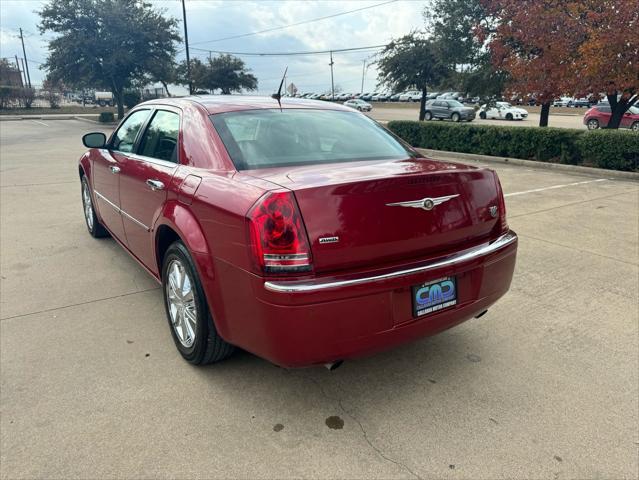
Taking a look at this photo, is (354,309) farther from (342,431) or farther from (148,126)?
(148,126)

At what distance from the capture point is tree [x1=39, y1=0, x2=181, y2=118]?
28.3m

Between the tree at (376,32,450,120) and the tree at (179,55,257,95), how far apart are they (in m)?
26.5

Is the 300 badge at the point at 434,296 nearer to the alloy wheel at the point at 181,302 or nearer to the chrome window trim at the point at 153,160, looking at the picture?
the alloy wheel at the point at 181,302

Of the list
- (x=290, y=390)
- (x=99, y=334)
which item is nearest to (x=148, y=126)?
(x=99, y=334)

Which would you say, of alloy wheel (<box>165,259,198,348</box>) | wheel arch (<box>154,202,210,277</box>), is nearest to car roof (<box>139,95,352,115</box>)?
wheel arch (<box>154,202,210,277</box>)

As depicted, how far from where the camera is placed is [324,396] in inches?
103

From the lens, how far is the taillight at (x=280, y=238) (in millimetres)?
2104

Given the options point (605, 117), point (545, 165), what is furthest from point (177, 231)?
point (605, 117)

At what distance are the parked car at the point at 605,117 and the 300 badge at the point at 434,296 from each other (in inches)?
914

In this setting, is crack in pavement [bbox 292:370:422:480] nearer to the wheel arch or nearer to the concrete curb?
the wheel arch

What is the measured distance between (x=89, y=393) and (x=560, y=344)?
289cm

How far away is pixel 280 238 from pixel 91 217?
164 inches

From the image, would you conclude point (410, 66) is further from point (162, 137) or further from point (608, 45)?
point (162, 137)

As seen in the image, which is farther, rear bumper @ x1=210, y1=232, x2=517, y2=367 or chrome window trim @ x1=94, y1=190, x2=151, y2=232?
chrome window trim @ x1=94, y1=190, x2=151, y2=232
